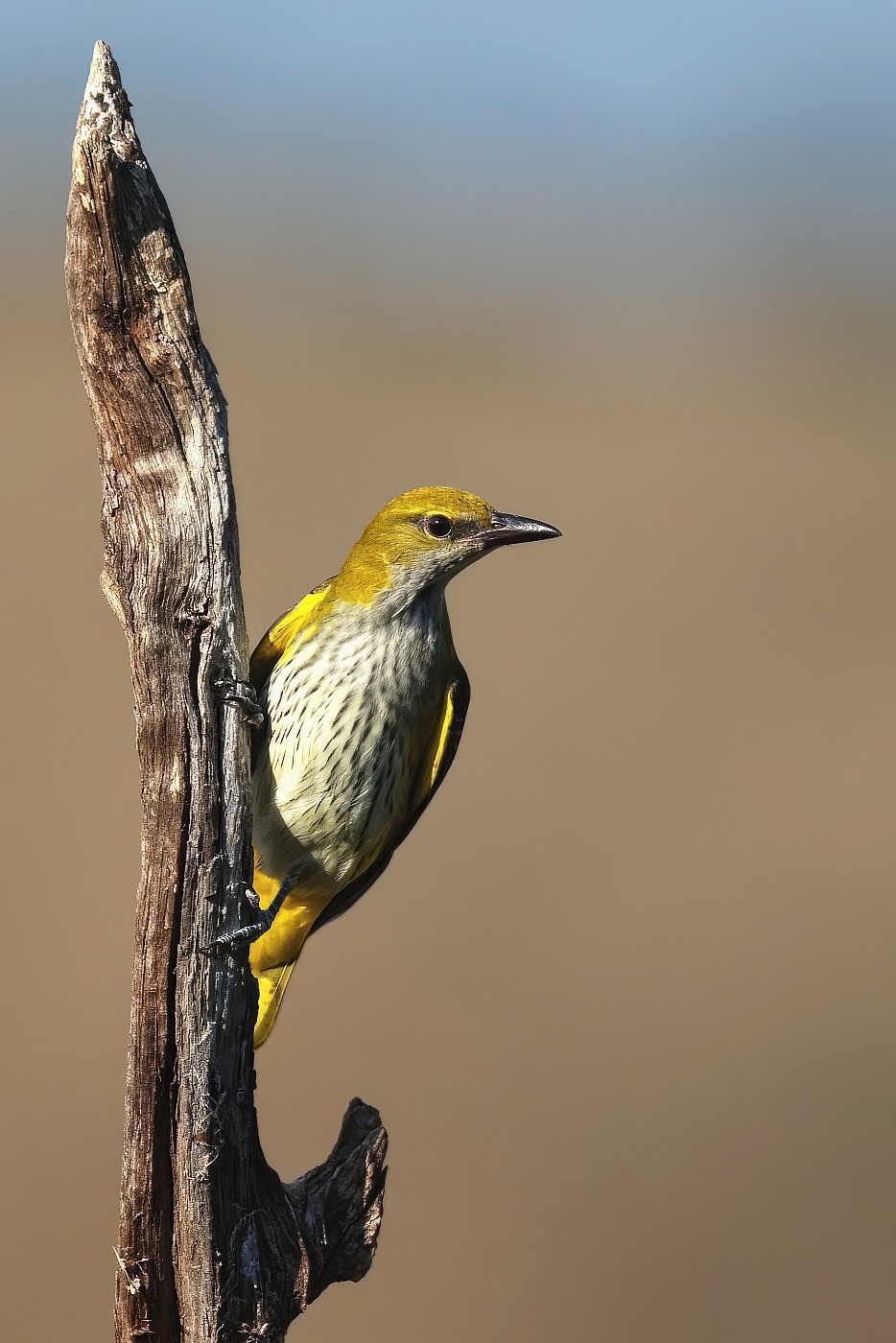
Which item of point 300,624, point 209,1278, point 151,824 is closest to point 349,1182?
point 209,1278

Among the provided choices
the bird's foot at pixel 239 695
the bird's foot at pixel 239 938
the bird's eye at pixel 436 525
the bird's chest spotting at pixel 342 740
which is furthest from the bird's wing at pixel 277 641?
the bird's foot at pixel 239 938

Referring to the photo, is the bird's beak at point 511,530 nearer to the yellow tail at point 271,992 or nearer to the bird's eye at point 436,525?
the bird's eye at point 436,525

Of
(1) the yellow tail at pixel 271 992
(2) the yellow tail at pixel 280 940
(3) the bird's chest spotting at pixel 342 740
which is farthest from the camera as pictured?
(2) the yellow tail at pixel 280 940

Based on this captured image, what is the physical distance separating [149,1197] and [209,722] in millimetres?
1372

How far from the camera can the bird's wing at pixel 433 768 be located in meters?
4.72

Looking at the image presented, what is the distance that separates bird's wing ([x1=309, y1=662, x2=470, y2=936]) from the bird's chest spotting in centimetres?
9

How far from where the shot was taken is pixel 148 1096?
352cm

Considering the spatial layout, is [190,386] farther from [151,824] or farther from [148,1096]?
[148,1096]

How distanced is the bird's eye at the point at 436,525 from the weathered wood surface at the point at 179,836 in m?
0.95

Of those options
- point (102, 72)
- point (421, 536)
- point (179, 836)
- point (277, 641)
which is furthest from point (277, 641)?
point (102, 72)

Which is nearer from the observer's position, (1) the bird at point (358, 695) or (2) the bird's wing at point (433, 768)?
(1) the bird at point (358, 695)

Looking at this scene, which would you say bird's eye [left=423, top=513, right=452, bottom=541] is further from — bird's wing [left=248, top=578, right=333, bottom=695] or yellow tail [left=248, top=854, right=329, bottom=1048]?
yellow tail [left=248, top=854, right=329, bottom=1048]

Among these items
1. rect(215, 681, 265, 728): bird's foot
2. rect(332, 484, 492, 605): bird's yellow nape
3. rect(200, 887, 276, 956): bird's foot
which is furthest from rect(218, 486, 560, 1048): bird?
rect(200, 887, 276, 956): bird's foot

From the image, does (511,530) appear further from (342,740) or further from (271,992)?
(271,992)
